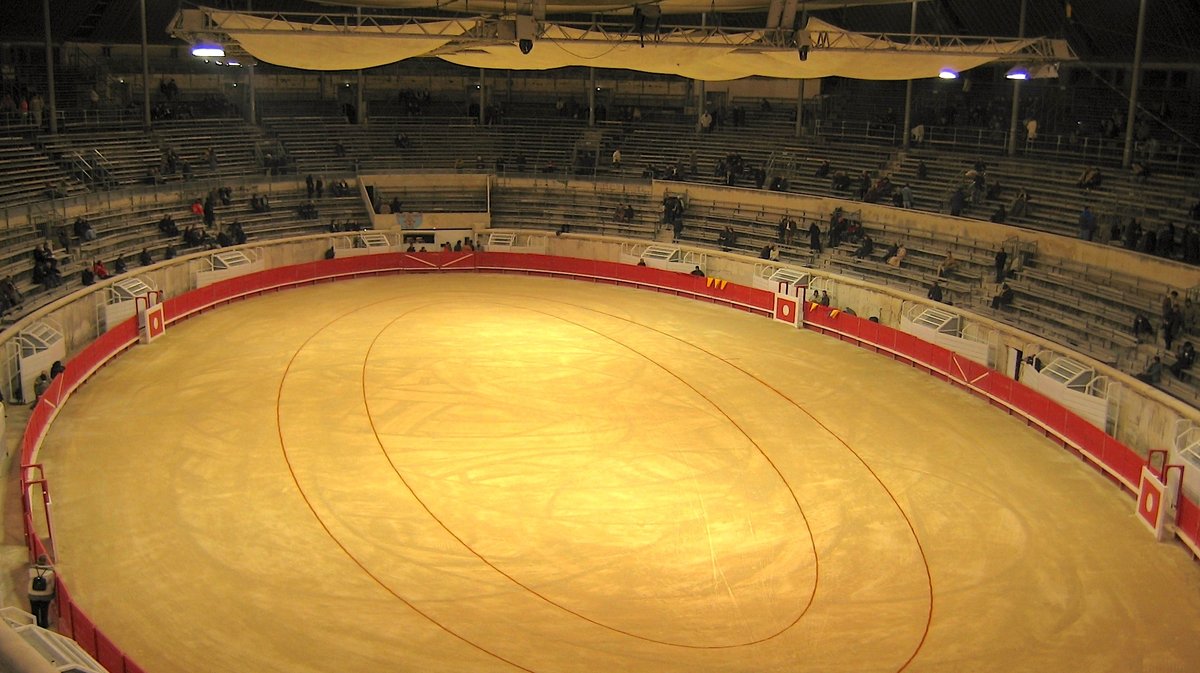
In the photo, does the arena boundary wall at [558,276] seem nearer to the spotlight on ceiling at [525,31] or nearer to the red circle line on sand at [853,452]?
the red circle line on sand at [853,452]

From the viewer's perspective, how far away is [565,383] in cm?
2948

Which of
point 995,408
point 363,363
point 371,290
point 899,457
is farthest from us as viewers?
point 371,290

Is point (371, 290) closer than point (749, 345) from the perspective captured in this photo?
No

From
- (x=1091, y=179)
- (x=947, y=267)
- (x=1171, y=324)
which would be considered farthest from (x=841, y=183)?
(x=1171, y=324)

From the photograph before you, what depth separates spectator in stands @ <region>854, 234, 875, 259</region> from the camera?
38.3 m

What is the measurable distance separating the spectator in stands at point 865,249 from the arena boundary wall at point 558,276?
3.77 m

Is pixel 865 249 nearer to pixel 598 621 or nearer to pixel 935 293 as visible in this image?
pixel 935 293

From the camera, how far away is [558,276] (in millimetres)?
44000

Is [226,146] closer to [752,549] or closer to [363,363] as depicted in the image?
[363,363]

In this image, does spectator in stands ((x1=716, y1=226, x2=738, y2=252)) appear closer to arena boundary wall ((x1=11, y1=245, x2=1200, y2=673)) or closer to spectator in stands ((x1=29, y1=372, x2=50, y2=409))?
arena boundary wall ((x1=11, y1=245, x2=1200, y2=673))

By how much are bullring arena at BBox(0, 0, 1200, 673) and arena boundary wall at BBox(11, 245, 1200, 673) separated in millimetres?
136

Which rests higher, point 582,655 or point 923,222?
point 923,222

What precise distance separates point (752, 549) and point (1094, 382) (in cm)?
1076

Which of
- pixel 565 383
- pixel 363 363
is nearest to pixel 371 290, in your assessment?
pixel 363 363
